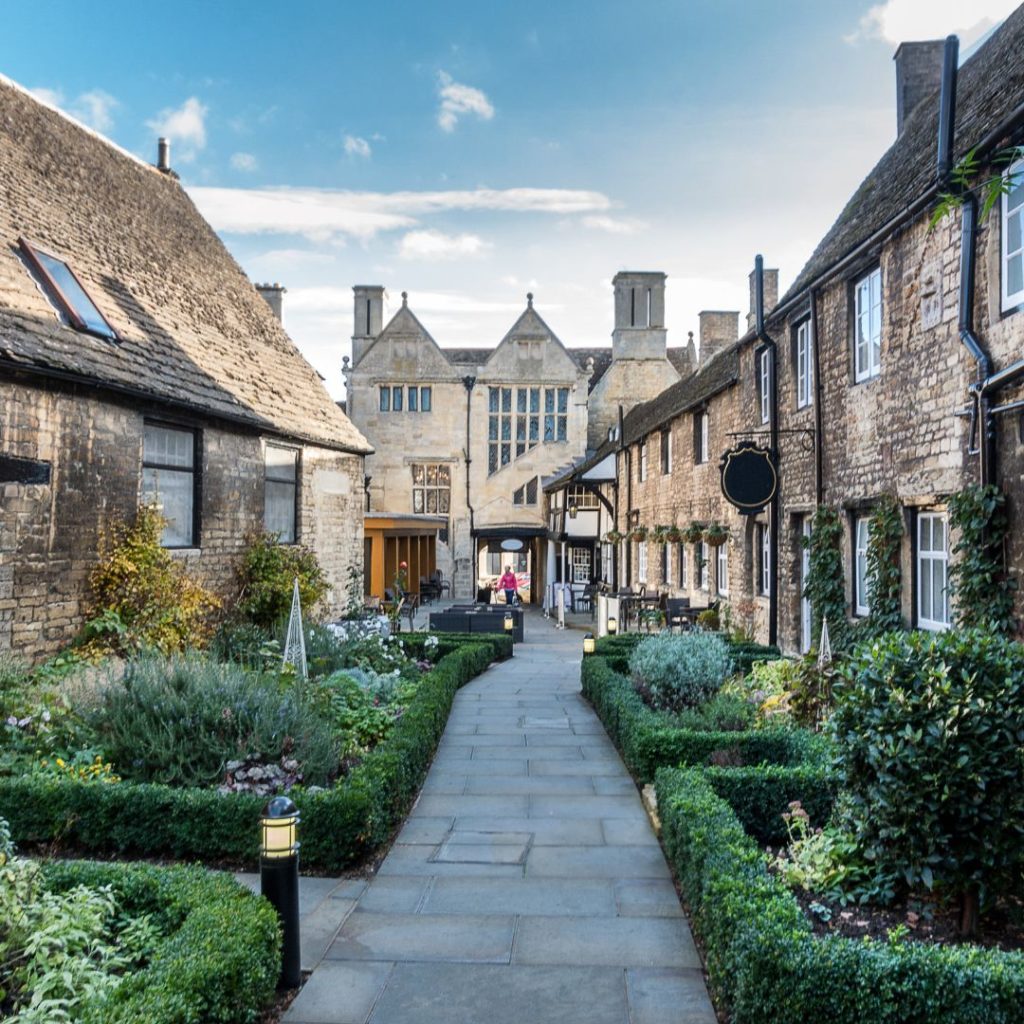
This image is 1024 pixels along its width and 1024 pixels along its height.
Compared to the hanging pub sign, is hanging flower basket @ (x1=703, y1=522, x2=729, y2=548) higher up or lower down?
lower down

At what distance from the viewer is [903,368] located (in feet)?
31.0

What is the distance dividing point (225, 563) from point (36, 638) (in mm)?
3854

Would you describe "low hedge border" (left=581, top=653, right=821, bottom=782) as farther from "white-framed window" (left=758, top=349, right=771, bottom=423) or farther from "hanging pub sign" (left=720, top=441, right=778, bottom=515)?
"white-framed window" (left=758, top=349, right=771, bottom=423)

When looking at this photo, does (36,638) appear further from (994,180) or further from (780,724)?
(994,180)

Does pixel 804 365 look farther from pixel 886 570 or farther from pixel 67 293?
pixel 67 293

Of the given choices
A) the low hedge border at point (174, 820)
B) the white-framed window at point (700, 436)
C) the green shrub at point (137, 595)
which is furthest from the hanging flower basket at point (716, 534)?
the low hedge border at point (174, 820)

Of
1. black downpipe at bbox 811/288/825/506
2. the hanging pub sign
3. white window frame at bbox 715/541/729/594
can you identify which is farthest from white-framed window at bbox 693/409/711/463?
black downpipe at bbox 811/288/825/506

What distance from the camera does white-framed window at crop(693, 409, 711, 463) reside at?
18.3 metres

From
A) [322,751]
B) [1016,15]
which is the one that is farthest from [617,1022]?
[1016,15]

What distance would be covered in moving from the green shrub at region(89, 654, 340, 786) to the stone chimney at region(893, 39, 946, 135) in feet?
40.8

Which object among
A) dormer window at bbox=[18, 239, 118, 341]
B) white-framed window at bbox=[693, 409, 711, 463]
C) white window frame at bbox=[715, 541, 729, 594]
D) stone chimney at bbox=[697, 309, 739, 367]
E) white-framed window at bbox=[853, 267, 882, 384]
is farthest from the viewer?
stone chimney at bbox=[697, 309, 739, 367]

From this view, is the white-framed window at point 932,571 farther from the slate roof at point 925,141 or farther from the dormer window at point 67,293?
the dormer window at point 67,293

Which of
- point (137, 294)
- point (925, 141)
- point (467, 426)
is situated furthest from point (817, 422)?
point (467, 426)

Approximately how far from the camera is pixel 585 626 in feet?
82.2
